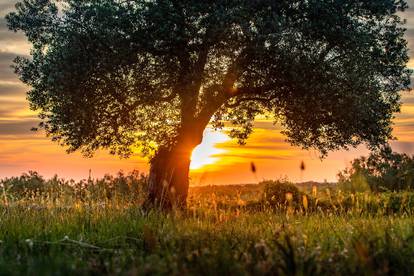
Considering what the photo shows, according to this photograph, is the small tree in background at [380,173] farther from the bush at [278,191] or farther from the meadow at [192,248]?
the meadow at [192,248]

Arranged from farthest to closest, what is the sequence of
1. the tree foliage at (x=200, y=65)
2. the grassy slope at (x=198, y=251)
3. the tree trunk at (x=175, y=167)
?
the tree trunk at (x=175, y=167)
the tree foliage at (x=200, y=65)
the grassy slope at (x=198, y=251)

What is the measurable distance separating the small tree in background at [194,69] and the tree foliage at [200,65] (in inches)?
2.1

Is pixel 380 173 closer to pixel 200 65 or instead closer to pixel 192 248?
pixel 200 65

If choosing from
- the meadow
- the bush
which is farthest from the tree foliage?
the meadow

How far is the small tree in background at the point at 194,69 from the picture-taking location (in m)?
20.7

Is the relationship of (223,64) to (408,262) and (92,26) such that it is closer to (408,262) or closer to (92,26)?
(92,26)

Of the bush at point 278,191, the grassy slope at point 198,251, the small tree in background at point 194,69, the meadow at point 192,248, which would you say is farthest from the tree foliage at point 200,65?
the grassy slope at point 198,251

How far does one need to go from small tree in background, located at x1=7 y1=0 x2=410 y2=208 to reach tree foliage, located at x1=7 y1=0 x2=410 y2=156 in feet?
0.17

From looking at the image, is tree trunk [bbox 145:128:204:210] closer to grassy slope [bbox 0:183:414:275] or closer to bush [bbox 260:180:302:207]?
bush [bbox 260:180:302:207]

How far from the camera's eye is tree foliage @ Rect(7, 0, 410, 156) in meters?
20.6

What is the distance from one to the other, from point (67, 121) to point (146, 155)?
4.55m

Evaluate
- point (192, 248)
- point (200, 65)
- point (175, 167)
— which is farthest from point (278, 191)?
point (192, 248)

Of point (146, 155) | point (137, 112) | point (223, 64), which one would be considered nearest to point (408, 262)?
point (223, 64)

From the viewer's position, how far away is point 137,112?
2384 centimetres
